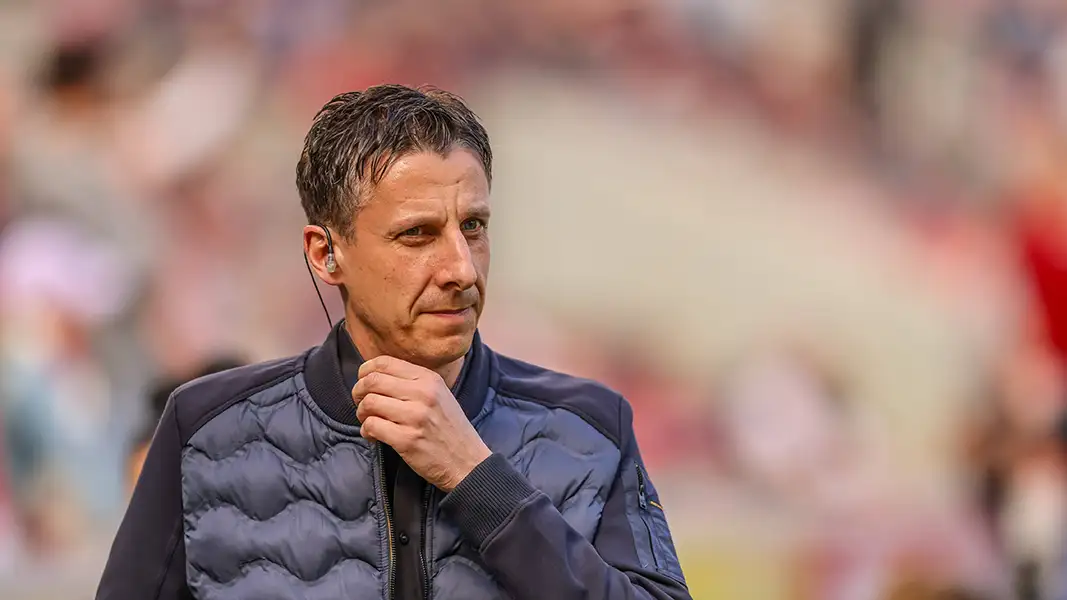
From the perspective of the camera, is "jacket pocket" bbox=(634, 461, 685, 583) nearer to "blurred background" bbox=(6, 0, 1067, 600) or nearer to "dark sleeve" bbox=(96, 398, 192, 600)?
"dark sleeve" bbox=(96, 398, 192, 600)

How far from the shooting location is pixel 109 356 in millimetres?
3578

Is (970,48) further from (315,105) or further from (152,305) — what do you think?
(152,305)

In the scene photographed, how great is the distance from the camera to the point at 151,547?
4.28ft

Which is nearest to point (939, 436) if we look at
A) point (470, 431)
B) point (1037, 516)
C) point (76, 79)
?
point (1037, 516)

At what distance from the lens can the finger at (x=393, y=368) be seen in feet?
4.01

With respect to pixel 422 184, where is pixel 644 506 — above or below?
below

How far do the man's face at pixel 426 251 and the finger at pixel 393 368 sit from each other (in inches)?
1.7

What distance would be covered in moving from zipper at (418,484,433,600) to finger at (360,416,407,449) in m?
0.10

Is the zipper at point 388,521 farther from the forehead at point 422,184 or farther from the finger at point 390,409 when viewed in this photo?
the forehead at point 422,184

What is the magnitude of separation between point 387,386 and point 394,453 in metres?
0.13

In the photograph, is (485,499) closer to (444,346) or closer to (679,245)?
(444,346)

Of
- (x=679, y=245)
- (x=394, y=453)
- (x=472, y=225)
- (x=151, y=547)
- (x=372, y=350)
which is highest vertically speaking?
(x=679, y=245)

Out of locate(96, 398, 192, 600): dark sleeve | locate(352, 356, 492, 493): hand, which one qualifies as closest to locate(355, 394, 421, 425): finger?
locate(352, 356, 492, 493): hand

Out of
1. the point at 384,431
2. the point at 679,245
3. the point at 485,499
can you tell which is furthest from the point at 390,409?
the point at 679,245
